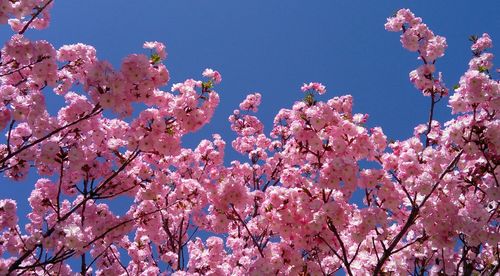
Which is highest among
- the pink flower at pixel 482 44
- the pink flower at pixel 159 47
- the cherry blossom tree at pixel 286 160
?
the pink flower at pixel 482 44

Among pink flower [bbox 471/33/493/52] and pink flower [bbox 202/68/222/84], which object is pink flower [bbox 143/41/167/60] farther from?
→ pink flower [bbox 471/33/493/52]

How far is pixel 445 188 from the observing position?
7.23 m

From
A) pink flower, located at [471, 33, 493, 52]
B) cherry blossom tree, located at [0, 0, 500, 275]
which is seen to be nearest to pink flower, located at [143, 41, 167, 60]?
cherry blossom tree, located at [0, 0, 500, 275]

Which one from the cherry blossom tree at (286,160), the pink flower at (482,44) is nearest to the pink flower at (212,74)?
the cherry blossom tree at (286,160)

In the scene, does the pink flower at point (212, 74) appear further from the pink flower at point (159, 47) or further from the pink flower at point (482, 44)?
the pink flower at point (482, 44)

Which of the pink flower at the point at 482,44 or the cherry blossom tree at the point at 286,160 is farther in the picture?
the pink flower at the point at 482,44

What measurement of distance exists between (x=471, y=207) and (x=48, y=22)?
23.9 ft

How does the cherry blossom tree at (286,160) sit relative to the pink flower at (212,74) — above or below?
below

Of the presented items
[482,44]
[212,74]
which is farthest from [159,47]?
[482,44]

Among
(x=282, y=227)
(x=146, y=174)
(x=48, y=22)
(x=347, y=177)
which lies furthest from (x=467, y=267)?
(x=48, y=22)

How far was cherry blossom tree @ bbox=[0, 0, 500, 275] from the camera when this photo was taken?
6762 millimetres

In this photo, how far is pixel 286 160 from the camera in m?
8.22

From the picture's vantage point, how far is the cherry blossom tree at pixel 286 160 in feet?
22.2

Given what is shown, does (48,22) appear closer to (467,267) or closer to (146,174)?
(146,174)
